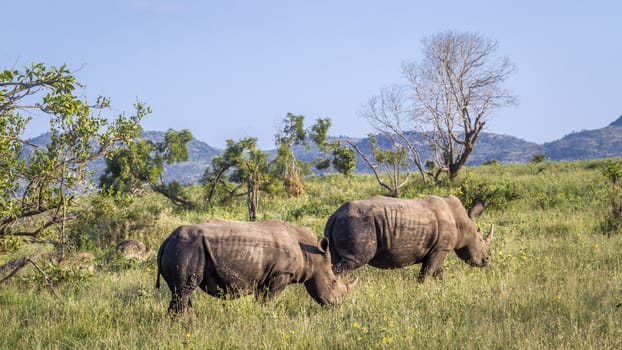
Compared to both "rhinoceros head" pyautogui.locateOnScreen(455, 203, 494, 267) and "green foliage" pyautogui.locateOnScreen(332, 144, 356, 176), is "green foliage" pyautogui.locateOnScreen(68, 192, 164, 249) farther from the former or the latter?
"green foliage" pyautogui.locateOnScreen(332, 144, 356, 176)

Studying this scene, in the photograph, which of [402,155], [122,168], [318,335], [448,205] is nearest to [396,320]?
[318,335]

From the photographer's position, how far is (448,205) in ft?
32.3

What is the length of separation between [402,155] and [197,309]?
59.4 ft

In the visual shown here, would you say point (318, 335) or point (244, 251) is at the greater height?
point (244, 251)

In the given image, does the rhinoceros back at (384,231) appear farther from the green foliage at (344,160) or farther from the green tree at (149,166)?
the green foliage at (344,160)

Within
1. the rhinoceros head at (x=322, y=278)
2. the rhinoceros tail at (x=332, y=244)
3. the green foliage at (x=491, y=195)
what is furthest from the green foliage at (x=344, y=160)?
the rhinoceros head at (x=322, y=278)

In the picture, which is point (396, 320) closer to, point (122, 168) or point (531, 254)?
point (531, 254)

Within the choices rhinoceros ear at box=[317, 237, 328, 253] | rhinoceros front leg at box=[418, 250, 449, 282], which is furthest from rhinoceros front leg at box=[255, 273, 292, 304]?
rhinoceros front leg at box=[418, 250, 449, 282]

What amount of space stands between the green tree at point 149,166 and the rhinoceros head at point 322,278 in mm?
12850

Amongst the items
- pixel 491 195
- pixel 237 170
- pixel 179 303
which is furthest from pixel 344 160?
pixel 179 303

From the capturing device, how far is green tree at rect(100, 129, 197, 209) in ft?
64.6

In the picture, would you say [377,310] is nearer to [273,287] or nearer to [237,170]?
[273,287]

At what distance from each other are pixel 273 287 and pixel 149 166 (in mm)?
14238

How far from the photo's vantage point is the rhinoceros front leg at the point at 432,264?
9.38m
